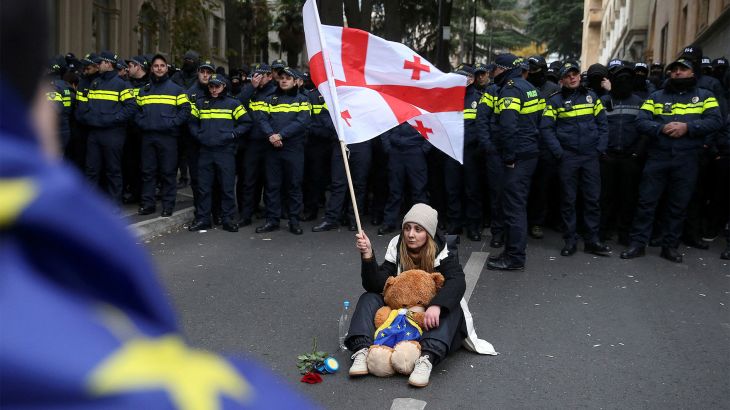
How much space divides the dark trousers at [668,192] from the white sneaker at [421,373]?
5.15 m

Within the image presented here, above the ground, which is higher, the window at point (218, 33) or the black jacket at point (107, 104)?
the window at point (218, 33)

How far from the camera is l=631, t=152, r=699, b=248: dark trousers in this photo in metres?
9.16

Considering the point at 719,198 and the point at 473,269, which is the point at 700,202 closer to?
the point at 719,198

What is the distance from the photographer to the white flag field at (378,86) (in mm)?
5859

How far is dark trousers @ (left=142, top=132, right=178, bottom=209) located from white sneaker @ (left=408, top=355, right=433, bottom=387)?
22.4ft


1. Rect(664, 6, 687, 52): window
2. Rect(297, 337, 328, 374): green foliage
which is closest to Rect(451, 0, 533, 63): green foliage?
Rect(664, 6, 687, 52): window

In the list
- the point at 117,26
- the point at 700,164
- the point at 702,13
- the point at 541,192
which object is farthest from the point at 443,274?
the point at 117,26

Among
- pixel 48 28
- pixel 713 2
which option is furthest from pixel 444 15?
pixel 48 28

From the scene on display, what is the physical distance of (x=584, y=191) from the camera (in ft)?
31.3

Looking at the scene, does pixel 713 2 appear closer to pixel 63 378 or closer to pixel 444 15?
pixel 444 15

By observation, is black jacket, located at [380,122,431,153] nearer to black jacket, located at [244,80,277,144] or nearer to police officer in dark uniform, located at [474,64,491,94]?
police officer in dark uniform, located at [474,64,491,94]

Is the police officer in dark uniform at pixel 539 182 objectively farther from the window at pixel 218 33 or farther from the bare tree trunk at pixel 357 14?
the window at pixel 218 33

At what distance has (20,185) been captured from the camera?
685 mm

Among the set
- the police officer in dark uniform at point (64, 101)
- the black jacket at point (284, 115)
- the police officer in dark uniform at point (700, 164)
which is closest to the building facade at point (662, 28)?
the police officer in dark uniform at point (700, 164)
